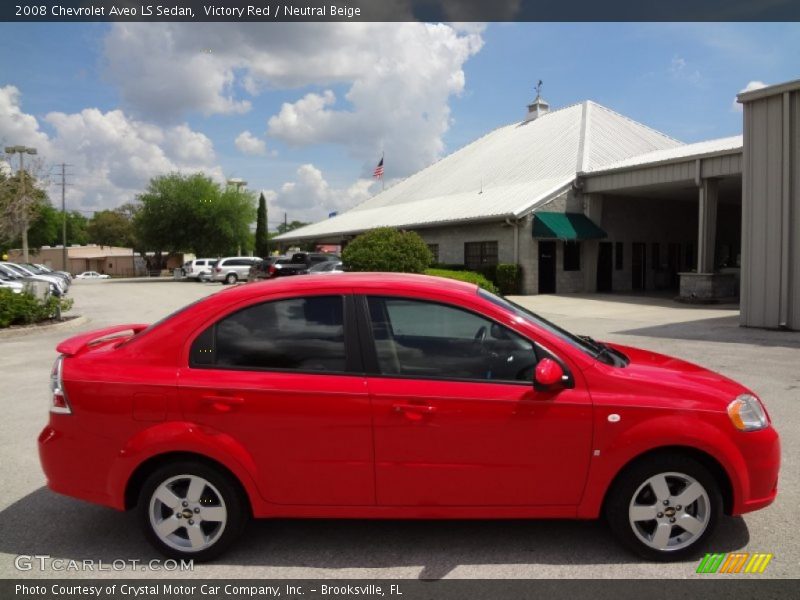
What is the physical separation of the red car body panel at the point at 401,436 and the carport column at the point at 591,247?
23851mm

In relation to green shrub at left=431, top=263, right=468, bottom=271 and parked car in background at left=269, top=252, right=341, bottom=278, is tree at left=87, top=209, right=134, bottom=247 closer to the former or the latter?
parked car in background at left=269, top=252, right=341, bottom=278

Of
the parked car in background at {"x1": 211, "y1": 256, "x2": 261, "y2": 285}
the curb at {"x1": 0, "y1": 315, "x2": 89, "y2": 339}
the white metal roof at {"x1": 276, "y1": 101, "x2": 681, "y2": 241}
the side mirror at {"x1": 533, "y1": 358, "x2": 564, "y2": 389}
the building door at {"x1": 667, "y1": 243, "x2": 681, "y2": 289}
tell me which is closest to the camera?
the side mirror at {"x1": 533, "y1": 358, "x2": 564, "y2": 389}

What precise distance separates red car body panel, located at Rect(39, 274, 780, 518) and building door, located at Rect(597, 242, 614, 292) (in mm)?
24774

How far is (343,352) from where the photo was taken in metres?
3.61

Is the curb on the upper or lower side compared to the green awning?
lower

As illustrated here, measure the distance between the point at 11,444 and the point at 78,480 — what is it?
9.33 feet

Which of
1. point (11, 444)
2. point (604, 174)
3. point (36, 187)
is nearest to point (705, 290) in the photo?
point (604, 174)

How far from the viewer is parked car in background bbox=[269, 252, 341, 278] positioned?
28672mm

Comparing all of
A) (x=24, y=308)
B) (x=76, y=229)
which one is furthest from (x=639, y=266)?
(x=76, y=229)

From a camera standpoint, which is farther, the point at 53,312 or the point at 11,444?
the point at 53,312

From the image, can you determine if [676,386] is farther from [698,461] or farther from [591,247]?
[591,247]

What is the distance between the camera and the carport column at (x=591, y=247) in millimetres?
26406
